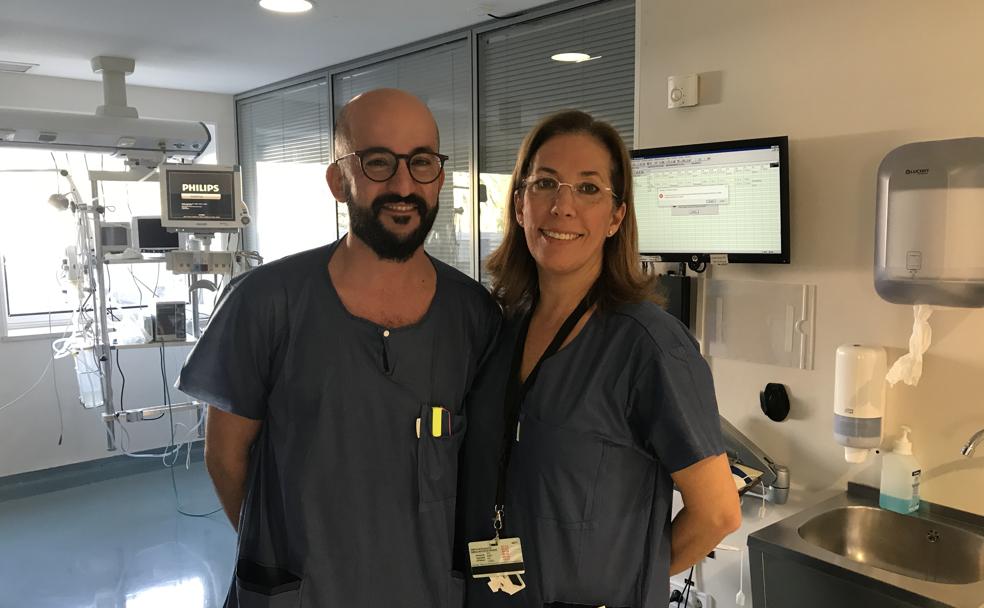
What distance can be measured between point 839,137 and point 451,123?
1992mm

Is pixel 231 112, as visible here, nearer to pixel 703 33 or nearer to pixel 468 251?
pixel 468 251

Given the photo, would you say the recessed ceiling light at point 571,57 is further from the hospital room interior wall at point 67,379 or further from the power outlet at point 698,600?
the hospital room interior wall at point 67,379

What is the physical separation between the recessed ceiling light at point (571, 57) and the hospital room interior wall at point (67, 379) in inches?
120

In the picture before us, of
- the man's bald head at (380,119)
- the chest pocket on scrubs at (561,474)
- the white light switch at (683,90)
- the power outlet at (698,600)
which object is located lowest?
the power outlet at (698,600)

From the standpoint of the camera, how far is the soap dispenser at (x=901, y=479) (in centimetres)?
187

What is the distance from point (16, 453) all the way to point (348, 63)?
10.3 feet

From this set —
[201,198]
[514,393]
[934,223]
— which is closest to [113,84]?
[201,198]

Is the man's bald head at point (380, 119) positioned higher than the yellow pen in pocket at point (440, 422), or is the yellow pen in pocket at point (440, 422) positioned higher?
the man's bald head at point (380, 119)

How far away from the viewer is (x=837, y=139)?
203 cm

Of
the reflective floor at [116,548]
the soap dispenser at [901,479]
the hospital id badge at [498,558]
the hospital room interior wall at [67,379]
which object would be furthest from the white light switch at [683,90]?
the hospital room interior wall at [67,379]

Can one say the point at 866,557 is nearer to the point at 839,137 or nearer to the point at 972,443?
the point at 972,443

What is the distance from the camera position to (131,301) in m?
5.14

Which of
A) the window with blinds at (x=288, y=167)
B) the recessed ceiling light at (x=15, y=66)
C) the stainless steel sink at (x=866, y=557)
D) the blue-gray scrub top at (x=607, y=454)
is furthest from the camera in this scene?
the window with blinds at (x=288, y=167)

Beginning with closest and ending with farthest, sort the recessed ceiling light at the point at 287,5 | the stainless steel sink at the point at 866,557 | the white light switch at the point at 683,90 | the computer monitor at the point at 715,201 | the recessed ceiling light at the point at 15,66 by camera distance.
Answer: the stainless steel sink at the point at 866,557 → the computer monitor at the point at 715,201 → the white light switch at the point at 683,90 → the recessed ceiling light at the point at 287,5 → the recessed ceiling light at the point at 15,66
